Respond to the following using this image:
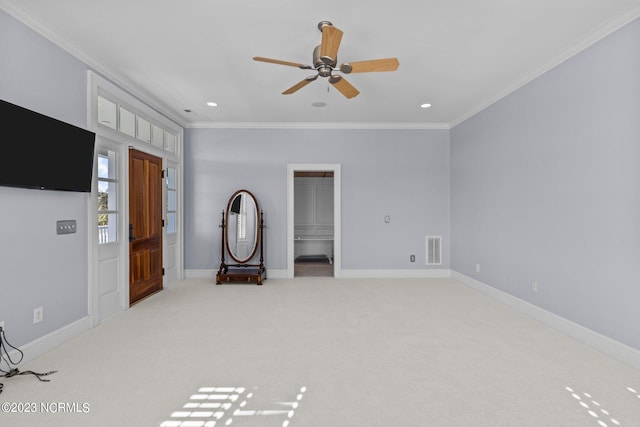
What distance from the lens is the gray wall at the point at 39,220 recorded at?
2426mm

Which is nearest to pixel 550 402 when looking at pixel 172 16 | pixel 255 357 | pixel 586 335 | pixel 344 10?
pixel 586 335

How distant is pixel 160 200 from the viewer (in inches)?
188

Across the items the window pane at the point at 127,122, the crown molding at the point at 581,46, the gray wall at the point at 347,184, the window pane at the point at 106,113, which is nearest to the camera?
the crown molding at the point at 581,46

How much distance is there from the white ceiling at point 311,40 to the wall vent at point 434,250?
2444 millimetres

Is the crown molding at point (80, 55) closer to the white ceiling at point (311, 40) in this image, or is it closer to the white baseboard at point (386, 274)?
the white ceiling at point (311, 40)

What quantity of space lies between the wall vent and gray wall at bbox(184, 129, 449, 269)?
11cm

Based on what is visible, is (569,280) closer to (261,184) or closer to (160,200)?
(261,184)

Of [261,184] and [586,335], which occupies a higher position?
[261,184]

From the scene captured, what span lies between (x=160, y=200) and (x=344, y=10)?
3.74 metres

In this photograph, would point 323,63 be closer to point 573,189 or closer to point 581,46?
point 581,46

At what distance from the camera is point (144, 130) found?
4379 mm

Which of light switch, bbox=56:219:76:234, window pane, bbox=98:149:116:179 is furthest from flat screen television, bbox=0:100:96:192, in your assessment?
window pane, bbox=98:149:116:179

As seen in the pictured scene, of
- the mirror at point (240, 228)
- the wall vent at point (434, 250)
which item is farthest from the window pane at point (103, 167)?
the wall vent at point (434, 250)

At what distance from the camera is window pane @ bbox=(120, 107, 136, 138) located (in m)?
3.86
